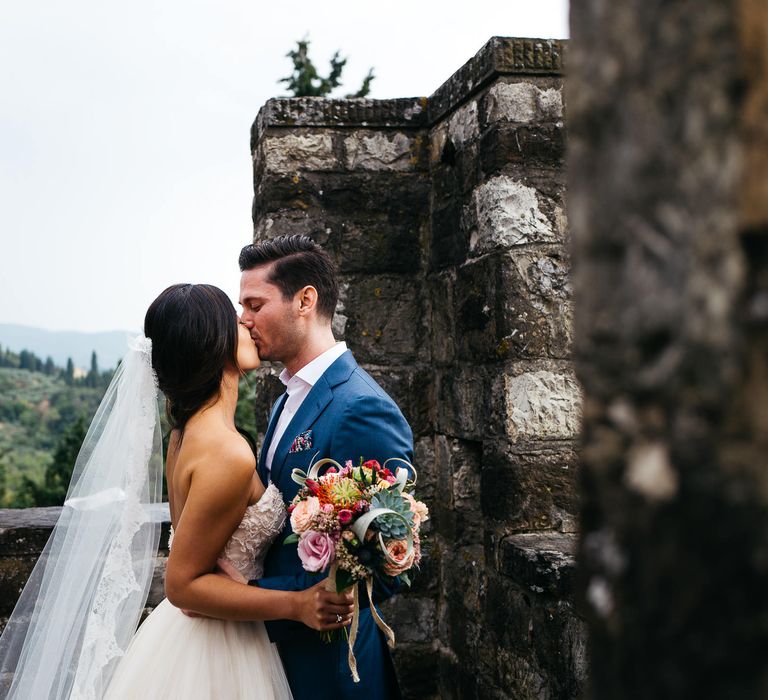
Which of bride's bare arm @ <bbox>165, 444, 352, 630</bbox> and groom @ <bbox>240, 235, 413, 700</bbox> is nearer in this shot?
bride's bare arm @ <bbox>165, 444, 352, 630</bbox>

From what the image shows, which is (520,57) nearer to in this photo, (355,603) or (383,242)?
(383,242)

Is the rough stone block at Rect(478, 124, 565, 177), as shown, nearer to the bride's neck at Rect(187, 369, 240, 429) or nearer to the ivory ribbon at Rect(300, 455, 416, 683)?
the bride's neck at Rect(187, 369, 240, 429)

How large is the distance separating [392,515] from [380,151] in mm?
2100

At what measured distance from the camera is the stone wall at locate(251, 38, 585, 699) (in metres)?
2.87

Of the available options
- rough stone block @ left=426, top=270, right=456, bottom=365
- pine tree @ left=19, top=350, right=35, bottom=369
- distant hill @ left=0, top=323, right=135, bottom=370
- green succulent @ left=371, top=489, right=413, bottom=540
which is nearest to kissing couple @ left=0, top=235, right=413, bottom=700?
green succulent @ left=371, top=489, right=413, bottom=540

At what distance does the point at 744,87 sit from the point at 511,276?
7.67 ft

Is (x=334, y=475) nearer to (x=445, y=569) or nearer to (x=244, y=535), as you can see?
(x=244, y=535)

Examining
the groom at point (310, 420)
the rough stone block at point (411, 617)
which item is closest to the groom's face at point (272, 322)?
the groom at point (310, 420)

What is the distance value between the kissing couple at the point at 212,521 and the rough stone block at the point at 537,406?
525mm

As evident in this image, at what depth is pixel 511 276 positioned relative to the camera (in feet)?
9.41

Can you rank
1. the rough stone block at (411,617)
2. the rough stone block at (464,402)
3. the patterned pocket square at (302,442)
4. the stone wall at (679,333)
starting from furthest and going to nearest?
the rough stone block at (411,617) → the rough stone block at (464,402) → the patterned pocket square at (302,442) → the stone wall at (679,333)

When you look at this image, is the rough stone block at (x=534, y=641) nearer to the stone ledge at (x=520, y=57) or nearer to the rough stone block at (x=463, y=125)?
the rough stone block at (x=463, y=125)

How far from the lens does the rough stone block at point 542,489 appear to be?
113 inches

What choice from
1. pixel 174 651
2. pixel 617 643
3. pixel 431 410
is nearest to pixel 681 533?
pixel 617 643
